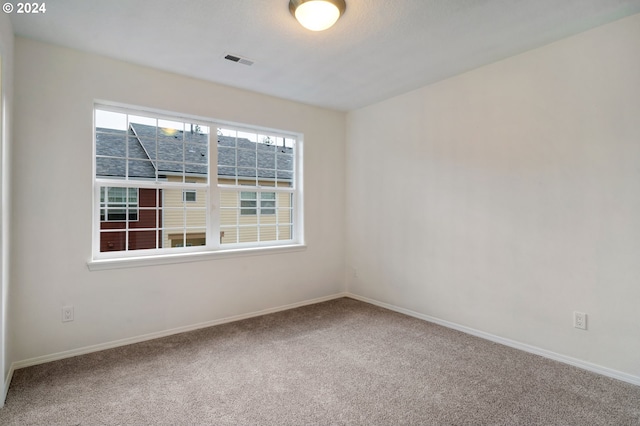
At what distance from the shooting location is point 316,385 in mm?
2219

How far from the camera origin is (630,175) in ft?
7.43

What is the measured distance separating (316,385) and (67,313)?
209 cm

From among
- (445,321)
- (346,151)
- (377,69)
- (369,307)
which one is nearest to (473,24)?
(377,69)

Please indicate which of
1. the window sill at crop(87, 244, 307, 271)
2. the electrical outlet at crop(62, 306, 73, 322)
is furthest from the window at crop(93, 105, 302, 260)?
the electrical outlet at crop(62, 306, 73, 322)

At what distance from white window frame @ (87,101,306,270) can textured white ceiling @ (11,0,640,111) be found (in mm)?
466

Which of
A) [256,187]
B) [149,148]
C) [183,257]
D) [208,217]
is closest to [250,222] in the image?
[256,187]

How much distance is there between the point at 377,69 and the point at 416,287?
90.6 inches

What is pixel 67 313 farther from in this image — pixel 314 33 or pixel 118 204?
pixel 314 33

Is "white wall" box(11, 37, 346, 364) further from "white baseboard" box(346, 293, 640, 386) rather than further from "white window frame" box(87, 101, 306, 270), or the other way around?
"white baseboard" box(346, 293, 640, 386)

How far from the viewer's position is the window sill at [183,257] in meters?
2.79

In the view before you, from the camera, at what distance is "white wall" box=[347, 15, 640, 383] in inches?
90.7

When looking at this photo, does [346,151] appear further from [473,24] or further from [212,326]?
[212,326]

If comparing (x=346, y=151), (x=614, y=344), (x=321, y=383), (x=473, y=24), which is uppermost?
(x=473, y=24)

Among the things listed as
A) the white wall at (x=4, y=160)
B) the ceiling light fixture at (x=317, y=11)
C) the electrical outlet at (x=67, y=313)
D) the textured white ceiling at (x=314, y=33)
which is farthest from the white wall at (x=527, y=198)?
the white wall at (x=4, y=160)
